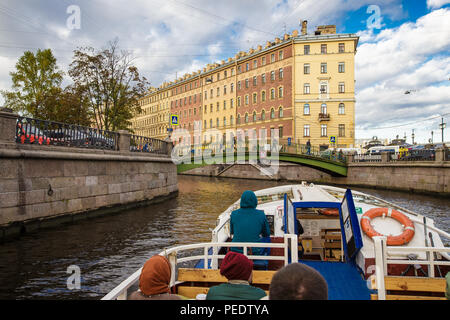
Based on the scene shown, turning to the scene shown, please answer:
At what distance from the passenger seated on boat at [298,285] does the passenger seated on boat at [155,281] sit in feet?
3.39

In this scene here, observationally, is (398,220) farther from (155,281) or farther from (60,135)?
(60,135)

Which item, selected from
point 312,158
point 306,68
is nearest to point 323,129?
point 306,68

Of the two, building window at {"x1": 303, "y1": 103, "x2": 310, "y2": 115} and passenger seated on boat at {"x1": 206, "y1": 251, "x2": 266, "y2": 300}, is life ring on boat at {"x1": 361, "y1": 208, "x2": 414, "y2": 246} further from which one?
building window at {"x1": 303, "y1": 103, "x2": 310, "y2": 115}

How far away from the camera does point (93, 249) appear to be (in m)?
8.43

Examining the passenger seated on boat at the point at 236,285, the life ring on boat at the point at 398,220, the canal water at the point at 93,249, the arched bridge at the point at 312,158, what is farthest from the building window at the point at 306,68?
the passenger seated on boat at the point at 236,285

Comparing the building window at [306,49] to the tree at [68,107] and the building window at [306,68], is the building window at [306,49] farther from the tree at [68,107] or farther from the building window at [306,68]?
the tree at [68,107]

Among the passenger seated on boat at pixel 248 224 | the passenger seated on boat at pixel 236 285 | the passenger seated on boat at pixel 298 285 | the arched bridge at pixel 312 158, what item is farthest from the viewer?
the arched bridge at pixel 312 158

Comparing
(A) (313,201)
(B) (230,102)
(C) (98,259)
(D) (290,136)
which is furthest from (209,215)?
(B) (230,102)

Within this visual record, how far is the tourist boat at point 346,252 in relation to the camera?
320 centimetres

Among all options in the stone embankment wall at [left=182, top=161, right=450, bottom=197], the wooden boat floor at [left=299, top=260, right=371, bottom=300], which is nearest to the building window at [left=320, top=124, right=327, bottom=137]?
the stone embankment wall at [left=182, top=161, right=450, bottom=197]

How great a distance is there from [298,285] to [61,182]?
1133 centimetres

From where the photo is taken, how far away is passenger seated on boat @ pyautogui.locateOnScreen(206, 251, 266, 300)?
7.45 ft

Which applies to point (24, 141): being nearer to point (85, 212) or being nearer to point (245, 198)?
point (85, 212)

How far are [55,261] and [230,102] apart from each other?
47581 mm
